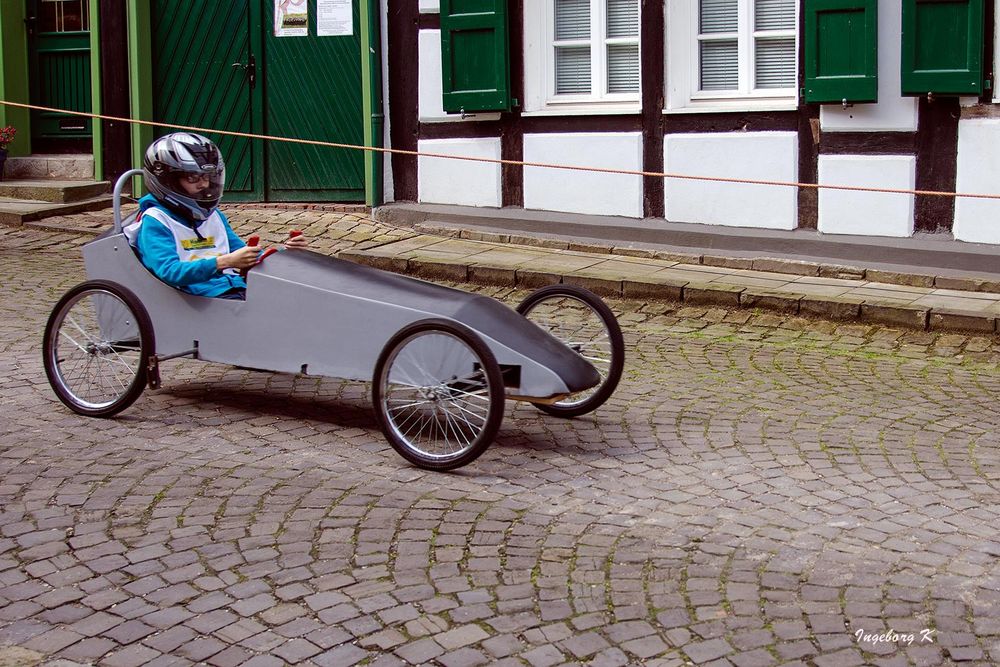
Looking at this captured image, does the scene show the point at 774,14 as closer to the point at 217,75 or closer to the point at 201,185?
the point at 217,75

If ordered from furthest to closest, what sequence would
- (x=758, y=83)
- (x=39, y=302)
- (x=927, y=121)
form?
(x=758, y=83), (x=927, y=121), (x=39, y=302)

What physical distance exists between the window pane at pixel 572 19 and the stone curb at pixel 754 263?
176 cm

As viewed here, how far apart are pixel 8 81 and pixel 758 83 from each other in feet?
25.4

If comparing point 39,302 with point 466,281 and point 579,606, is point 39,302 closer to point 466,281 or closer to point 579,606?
point 466,281

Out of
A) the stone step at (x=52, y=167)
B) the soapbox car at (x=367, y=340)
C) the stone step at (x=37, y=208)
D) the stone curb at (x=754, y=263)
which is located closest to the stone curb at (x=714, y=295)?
the stone curb at (x=754, y=263)

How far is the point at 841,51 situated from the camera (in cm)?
1075

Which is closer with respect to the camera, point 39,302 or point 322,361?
point 322,361

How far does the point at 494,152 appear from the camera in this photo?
1265cm

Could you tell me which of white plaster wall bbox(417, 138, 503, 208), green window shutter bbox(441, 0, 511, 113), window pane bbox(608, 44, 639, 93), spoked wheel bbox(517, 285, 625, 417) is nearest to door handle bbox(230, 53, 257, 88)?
white plaster wall bbox(417, 138, 503, 208)

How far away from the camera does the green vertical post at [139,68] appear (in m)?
14.0

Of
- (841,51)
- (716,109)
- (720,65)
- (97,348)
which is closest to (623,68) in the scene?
(720,65)

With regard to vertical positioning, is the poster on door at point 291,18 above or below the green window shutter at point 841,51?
above

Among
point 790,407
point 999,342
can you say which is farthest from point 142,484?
point 999,342

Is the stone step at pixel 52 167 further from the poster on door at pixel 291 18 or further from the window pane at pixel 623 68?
the window pane at pixel 623 68
